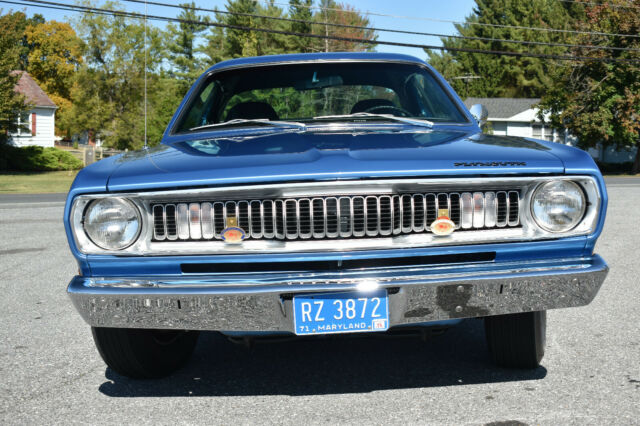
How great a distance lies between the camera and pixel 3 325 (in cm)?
496

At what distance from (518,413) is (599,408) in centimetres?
36

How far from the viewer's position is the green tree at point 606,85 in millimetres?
36625

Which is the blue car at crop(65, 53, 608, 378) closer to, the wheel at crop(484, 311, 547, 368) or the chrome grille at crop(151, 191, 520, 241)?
the chrome grille at crop(151, 191, 520, 241)

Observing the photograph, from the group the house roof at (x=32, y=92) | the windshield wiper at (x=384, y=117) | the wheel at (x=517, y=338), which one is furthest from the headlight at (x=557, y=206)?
the house roof at (x=32, y=92)

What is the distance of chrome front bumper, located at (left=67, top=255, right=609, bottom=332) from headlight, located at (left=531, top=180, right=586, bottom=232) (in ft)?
0.55

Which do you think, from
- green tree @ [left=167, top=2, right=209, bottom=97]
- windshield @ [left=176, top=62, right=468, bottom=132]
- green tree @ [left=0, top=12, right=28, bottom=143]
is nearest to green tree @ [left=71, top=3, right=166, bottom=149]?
green tree @ [left=167, top=2, right=209, bottom=97]

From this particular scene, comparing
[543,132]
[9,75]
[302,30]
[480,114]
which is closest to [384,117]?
[480,114]

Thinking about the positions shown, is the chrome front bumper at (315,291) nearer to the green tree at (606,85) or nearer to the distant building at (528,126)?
the green tree at (606,85)

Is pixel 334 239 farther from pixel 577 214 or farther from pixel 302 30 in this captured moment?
pixel 302 30

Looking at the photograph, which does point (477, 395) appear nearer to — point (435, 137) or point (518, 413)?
point (518, 413)

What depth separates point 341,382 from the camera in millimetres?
3564

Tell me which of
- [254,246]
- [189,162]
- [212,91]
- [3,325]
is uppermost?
[212,91]

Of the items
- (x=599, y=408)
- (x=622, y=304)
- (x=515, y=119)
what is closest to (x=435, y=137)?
(x=599, y=408)

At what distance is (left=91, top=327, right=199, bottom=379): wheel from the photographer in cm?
342
